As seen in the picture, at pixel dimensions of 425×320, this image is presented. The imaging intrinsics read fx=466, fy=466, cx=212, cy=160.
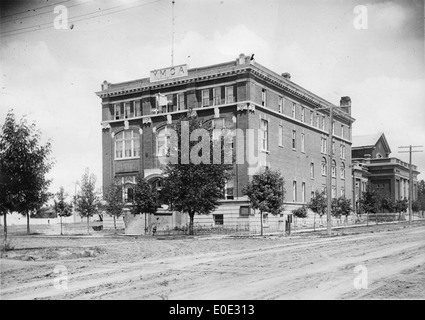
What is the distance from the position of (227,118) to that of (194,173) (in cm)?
A: 1115

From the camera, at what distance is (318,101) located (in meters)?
56.3

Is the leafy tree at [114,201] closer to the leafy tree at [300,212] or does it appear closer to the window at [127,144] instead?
the window at [127,144]

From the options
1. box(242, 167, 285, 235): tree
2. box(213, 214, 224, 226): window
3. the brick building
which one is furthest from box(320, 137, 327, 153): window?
box(242, 167, 285, 235): tree

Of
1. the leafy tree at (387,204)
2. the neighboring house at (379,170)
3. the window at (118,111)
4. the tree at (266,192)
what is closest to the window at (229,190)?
the tree at (266,192)

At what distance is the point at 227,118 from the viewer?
142 feet

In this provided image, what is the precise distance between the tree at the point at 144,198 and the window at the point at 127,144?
11147 mm

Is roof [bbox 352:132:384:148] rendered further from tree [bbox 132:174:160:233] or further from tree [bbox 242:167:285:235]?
tree [bbox 132:174:160:233]

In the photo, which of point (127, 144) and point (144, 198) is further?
point (127, 144)

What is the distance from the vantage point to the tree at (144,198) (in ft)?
125

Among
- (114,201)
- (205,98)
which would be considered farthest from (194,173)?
(114,201)

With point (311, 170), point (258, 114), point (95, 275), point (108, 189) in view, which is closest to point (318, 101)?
point (311, 170)

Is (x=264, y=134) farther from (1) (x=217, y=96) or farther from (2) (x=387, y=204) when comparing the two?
(2) (x=387, y=204)

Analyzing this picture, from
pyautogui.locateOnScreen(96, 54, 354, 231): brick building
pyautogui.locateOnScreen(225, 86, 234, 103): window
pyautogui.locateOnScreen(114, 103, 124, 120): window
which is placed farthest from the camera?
pyautogui.locateOnScreen(114, 103, 124, 120): window

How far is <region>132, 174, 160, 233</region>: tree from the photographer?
3816cm
